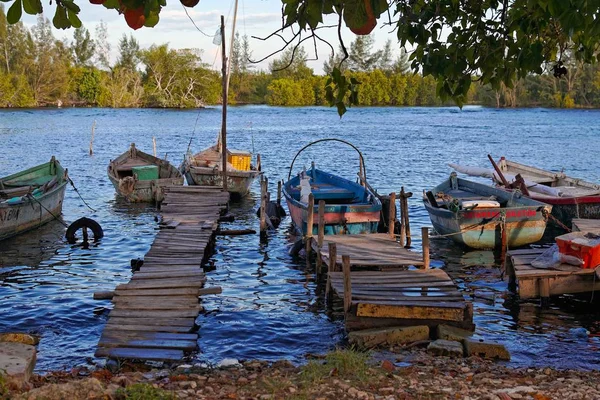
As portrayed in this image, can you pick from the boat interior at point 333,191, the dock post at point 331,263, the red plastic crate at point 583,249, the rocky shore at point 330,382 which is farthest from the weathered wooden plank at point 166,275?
the boat interior at point 333,191

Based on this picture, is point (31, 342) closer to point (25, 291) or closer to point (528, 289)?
point (25, 291)

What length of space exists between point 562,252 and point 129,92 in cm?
10949

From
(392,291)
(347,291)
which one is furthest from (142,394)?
(392,291)

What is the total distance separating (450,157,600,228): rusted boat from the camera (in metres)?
20.7

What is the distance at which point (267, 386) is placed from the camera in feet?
24.4

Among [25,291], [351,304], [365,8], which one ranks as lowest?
[25,291]

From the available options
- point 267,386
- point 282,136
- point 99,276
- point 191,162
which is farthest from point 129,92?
point 267,386

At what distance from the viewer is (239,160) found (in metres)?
30.5

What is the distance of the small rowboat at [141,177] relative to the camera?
26.3m

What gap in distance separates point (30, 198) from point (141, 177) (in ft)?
23.8

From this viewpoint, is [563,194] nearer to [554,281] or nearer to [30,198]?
[554,281]

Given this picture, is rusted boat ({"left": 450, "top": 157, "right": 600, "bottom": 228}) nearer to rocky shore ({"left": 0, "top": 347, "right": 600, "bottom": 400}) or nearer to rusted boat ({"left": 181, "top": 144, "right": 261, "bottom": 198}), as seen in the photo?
rusted boat ({"left": 181, "top": 144, "right": 261, "bottom": 198})

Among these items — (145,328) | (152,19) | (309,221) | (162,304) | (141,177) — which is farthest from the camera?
(141,177)

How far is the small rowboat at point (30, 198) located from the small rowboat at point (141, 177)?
107 inches
